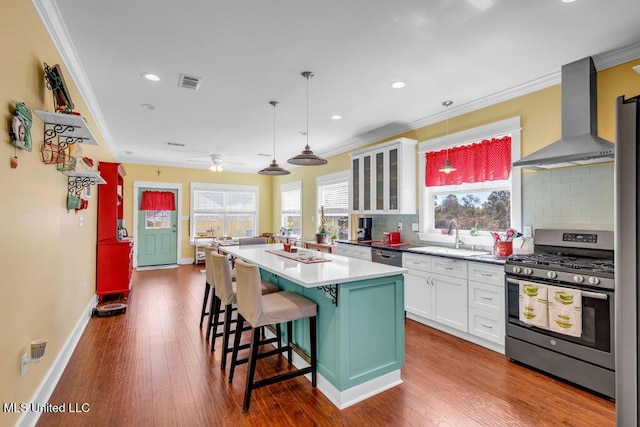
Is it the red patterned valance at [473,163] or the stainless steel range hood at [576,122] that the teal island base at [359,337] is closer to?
the stainless steel range hood at [576,122]

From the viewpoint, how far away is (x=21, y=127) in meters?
1.74

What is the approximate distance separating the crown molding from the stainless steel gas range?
4.07 metres

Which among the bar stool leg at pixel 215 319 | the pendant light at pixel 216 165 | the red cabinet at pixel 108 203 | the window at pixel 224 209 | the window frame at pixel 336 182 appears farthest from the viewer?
the window at pixel 224 209

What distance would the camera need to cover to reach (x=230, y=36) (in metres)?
2.48

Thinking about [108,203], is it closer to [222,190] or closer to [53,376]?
[53,376]

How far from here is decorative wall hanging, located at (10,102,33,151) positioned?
1.68m

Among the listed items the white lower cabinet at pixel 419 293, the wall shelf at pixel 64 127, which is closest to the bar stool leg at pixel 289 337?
the white lower cabinet at pixel 419 293

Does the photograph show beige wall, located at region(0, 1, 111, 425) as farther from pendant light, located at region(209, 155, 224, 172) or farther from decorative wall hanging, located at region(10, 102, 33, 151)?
pendant light, located at region(209, 155, 224, 172)

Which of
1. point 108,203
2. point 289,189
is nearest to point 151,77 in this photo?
point 108,203

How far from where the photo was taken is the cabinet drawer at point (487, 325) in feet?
9.74

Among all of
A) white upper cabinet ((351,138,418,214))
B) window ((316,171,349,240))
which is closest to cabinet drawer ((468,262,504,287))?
white upper cabinet ((351,138,418,214))

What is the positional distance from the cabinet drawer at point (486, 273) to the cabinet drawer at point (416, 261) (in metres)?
0.53

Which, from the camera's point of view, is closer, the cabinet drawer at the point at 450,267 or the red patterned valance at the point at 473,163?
the cabinet drawer at the point at 450,267

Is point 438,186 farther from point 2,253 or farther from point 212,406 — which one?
point 2,253
